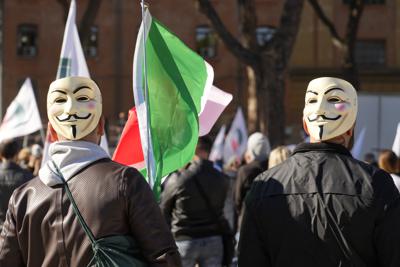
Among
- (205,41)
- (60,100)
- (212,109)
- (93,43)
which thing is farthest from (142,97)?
(93,43)

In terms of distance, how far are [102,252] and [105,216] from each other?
0.15 m

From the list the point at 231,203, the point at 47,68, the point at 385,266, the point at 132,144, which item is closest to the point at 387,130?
the point at 231,203

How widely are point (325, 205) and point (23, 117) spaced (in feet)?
30.8

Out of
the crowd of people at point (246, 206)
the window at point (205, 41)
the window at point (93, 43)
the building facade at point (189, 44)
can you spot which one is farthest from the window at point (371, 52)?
the crowd of people at point (246, 206)

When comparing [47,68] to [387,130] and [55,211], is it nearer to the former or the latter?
[387,130]

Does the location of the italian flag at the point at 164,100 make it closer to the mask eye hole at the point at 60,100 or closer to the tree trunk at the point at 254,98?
the mask eye hole at the point at 60,100

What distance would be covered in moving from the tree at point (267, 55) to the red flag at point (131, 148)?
1376 centimetres

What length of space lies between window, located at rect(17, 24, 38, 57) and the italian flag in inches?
1336

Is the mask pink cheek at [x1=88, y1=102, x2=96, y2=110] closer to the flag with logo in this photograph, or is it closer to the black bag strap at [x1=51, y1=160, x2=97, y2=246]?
the black bag strap at [x1=51, y1=160, x2=97, y2=246]

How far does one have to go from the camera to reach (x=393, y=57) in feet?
129

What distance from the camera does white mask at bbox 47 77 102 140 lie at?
173 inches

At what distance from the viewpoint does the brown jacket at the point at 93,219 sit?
4102 mm

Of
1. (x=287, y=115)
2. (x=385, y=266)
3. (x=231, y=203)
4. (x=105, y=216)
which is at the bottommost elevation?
(x=287, y=115)

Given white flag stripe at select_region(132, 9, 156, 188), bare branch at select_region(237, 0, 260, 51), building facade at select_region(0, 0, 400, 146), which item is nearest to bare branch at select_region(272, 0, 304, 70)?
bare branch at select_region(237, 0, 260, 51)
